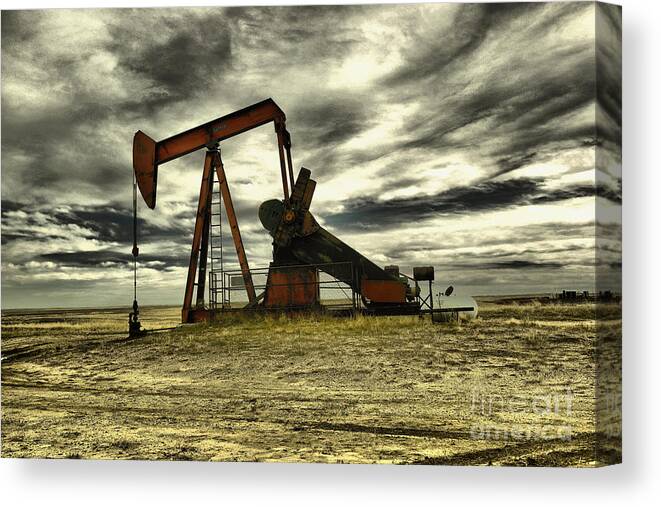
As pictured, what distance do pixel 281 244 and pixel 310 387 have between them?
193cm

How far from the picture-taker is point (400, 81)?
747cm

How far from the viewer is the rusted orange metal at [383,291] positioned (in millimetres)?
8415

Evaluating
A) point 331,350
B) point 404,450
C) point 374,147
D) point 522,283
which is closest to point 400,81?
point 374,147

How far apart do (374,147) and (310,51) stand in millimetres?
1263

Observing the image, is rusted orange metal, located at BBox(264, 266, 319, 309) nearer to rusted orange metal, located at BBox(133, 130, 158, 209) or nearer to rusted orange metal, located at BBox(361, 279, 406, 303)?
rusted orange metal, located at BBox(361, 279, 406, 303)

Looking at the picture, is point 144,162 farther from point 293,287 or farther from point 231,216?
point 293,287

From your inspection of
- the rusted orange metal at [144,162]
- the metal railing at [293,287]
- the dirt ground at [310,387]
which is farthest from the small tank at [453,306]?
the rusted orange metal at [144,162]

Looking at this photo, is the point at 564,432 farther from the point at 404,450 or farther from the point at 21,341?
the point at 21,341

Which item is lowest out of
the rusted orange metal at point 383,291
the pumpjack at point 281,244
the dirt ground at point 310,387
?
the dirt ground at point 310,387

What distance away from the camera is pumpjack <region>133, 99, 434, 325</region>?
8.02m

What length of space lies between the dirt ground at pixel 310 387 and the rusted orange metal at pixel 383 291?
40 centimetres

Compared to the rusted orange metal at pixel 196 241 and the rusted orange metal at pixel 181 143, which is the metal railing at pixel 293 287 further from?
the rusted orange metal at pixel 181 143

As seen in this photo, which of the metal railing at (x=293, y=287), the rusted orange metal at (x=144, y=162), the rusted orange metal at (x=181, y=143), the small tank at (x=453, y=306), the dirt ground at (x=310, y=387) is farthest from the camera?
the metal railing at (x=293, y=287)

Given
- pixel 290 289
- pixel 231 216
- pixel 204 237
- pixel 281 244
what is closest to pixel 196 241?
pixel 204 237
